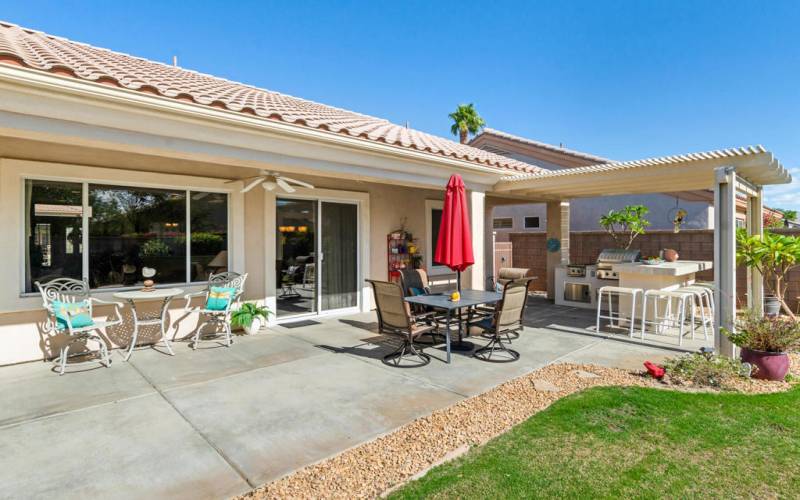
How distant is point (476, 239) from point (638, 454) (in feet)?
18.3

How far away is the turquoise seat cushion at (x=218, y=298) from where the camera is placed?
6867 millimetres

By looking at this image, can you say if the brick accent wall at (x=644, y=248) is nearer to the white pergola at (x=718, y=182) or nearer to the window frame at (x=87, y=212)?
the white pergola at (x=718, y=182)

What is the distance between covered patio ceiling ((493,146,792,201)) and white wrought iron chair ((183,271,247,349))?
18.4 feet

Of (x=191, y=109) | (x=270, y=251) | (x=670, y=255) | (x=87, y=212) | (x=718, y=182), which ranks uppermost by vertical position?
(x=191, y=109)

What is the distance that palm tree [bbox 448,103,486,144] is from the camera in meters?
28.4

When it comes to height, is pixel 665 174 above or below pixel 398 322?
above

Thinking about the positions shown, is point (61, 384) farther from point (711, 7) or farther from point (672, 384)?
point (711, 7)

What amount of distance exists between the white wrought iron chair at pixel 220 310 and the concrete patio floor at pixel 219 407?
0.32 metres

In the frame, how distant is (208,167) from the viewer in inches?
287

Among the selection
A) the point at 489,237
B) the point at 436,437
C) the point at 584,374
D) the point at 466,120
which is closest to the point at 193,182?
the point at 436,437

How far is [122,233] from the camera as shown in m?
6.82

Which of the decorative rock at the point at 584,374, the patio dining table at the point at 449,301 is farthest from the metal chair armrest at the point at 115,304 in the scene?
the decorative rock at the point at 584,374

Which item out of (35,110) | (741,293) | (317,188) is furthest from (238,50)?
(741,293)

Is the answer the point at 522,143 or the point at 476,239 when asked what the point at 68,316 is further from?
the point at 522,143
